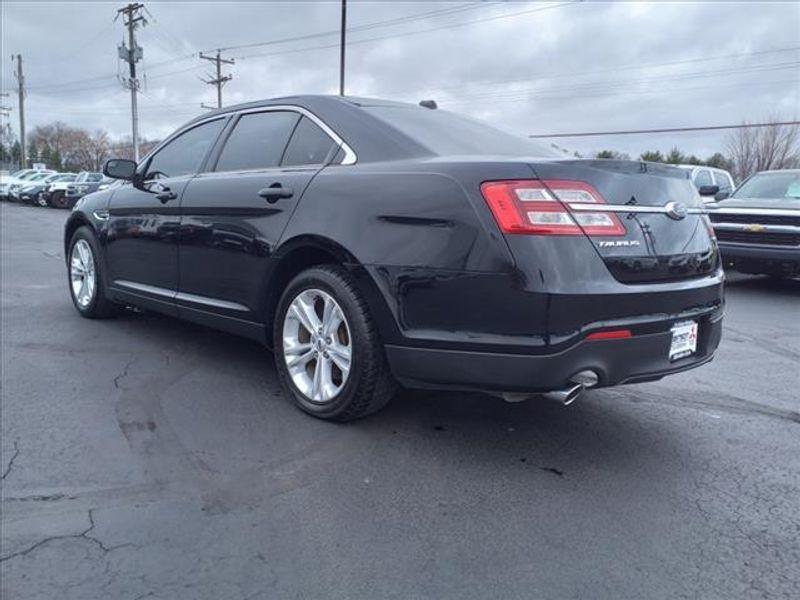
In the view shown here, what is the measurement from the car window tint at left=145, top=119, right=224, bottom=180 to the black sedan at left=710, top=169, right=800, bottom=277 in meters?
6.82

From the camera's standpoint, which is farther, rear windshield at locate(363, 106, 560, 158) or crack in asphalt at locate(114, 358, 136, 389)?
crack in asphalt at locate(114, 358, 136, 389)

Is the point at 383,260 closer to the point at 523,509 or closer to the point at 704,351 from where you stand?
the point at 523,509

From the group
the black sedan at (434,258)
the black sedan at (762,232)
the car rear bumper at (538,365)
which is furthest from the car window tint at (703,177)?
the car rear bumper at (538,365)

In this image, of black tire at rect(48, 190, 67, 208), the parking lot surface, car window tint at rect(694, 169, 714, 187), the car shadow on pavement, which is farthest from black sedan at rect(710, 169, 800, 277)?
black tire at rect(48, 190, 67, 208)

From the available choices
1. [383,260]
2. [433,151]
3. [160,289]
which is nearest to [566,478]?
[383,260]

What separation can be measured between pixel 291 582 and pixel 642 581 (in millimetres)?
1159

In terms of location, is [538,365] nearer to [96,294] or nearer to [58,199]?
[96,294]

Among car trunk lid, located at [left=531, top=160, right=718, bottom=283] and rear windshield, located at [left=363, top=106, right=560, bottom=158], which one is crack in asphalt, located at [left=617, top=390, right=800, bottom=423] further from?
rear windshield, located at [left=363, top=106, right=560, bottom=158]

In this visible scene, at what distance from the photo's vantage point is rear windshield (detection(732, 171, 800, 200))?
952cm

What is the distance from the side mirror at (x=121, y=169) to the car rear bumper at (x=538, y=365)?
123 inches

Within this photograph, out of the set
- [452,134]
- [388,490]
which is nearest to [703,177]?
[452,134]

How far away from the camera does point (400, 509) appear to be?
276 cm

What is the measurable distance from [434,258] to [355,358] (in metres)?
0.66

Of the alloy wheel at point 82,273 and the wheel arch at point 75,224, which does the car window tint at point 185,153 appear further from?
the alloy wheel at point 82,273
